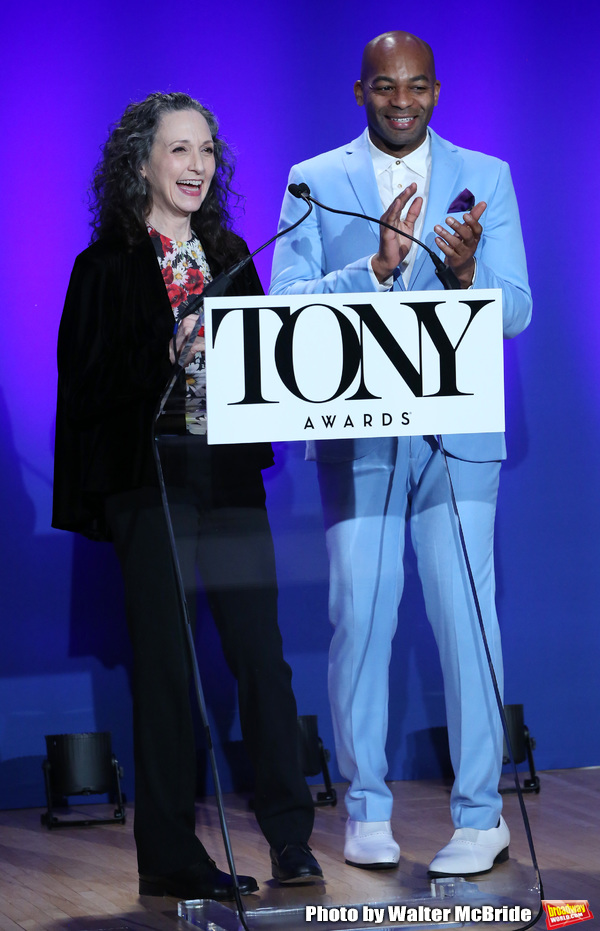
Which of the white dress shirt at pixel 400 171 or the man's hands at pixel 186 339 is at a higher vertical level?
the white dress shirt at pixel 400 171

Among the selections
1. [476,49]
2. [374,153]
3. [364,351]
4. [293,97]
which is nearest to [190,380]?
[364,351]

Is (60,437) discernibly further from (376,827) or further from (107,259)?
(376,827)

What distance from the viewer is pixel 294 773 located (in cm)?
193

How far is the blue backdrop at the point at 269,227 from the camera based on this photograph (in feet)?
10.8

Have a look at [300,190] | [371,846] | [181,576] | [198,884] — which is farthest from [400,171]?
[198,884]

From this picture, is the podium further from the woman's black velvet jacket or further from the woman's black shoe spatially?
the woman's black velvet jacket

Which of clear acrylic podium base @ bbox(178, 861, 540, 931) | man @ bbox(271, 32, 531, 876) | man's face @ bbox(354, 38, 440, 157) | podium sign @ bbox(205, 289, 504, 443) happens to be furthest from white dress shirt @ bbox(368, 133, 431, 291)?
clear acrylic podium base @ bbox(178, 861, 540, 931)

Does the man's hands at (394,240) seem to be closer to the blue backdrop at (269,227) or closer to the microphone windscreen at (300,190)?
the microphone windscreen at (300,190)

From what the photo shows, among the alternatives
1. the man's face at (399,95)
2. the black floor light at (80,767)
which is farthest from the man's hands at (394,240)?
the black floor light at (80,767)

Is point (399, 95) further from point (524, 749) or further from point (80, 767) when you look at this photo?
point (80, 767)

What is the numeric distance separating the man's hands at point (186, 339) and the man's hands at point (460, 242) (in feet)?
1.39

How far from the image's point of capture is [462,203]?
7.29ft

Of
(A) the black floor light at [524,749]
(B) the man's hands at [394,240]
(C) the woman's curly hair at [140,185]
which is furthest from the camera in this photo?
(A) the black floor light at [524,749]

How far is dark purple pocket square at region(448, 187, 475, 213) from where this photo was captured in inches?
87.4
